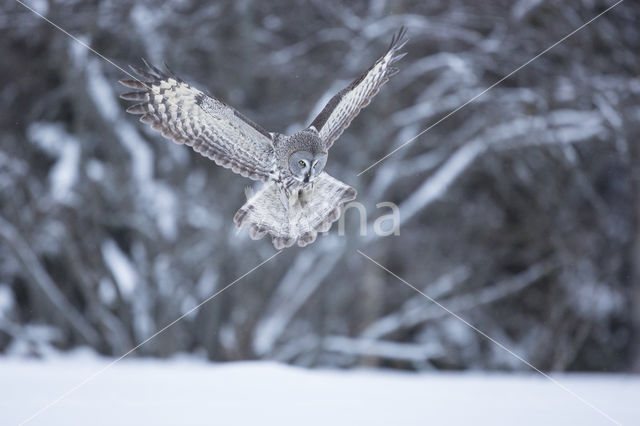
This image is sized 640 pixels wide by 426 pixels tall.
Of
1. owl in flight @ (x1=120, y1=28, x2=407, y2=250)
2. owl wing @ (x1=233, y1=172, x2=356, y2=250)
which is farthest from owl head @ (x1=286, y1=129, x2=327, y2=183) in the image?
owl wing @ (x1=233, y1=172, x2=356, y2=250)

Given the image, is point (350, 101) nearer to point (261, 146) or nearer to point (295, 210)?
point (261, 146)

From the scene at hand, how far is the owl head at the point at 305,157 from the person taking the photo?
2365 millimetres

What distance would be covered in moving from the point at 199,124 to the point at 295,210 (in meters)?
0.56

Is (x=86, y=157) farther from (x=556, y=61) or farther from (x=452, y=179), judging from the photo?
(x=556, y=61)

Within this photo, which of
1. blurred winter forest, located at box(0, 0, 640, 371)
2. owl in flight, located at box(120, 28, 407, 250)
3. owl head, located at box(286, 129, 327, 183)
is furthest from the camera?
blurred winter forest, located at box(0, 0, 640, 371)

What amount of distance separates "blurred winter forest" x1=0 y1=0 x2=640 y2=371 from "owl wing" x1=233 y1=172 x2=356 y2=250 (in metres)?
4.39

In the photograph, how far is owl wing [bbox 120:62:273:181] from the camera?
2.49 m

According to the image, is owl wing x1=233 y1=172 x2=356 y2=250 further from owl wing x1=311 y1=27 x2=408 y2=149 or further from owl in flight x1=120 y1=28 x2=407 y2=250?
owl wing x1=311 y1=27 x2=408 y2=149

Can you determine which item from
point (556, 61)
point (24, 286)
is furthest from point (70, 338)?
point (556, 61)

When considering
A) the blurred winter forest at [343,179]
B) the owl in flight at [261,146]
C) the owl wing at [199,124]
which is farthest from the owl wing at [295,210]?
the blurred winter forest at [343,179]

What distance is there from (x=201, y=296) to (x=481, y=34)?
189 inches

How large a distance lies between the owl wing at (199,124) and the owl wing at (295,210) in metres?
0.13

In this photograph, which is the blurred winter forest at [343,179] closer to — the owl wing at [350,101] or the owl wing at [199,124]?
the owl wing at [350,101]

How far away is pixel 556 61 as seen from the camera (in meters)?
7.78
